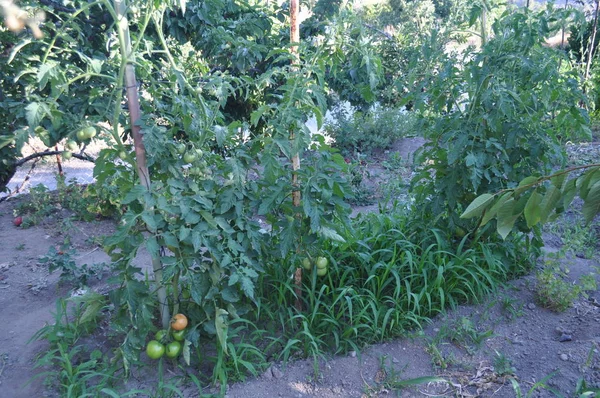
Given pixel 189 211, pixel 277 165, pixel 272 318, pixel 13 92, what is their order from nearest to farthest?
1. pixel 189 211
2. pixel 277 165
3. pixel 272 318
4. pixel 13 92

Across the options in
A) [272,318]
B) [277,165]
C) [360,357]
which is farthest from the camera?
[272,318]

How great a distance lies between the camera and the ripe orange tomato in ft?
8.25

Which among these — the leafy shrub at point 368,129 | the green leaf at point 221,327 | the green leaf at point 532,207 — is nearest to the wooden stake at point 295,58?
the green leaf at point 221,327

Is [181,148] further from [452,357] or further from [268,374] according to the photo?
[452,357]

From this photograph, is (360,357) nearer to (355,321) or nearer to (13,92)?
(355,321)

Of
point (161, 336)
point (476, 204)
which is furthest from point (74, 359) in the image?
point (476, 204)

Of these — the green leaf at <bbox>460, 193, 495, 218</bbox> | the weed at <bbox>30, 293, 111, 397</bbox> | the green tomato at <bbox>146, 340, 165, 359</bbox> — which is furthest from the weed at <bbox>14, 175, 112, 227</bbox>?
the green leaf at <bbox>460, 193, 495, 218</bbox>

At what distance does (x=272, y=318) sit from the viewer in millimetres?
2883

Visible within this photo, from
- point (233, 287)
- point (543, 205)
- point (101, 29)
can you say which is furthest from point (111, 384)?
point (101, 29)

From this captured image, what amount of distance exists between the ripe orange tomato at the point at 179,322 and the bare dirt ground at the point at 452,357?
339 mm

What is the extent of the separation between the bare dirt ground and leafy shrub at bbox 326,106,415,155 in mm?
4065

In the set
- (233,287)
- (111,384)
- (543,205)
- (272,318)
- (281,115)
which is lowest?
(111,384)

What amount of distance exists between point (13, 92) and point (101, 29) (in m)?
0.88

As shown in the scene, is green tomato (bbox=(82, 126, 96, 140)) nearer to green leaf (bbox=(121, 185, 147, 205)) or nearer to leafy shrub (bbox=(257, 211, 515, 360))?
green leaf (bbox=(121, 185, 147, 205))
